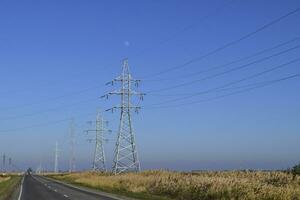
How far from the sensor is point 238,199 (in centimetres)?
2997

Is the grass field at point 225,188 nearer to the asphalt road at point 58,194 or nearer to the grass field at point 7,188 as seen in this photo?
the asphalt road at point 58,194

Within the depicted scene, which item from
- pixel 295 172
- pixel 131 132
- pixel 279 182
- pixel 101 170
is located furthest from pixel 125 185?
pixel 101 170

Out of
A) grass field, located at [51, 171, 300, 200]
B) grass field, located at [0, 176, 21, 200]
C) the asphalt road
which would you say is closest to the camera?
grass field, located at [51, 171, 300, 200]

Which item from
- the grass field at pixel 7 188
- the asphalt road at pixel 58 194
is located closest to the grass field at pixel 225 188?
the asphalt road at pixel 58 194

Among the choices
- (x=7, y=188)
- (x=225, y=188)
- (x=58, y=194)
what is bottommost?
(x=58, y=194)

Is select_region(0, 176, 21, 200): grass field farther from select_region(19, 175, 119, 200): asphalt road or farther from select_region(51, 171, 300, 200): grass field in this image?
select_region(51, 171, 300, 200): grass field

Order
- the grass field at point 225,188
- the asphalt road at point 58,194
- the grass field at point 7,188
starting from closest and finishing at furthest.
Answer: the grass field at point 225,188 < the asphalt road at point 58,194 < the grass field at point 7,188

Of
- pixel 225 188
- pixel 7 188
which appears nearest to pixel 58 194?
pixel 225 188

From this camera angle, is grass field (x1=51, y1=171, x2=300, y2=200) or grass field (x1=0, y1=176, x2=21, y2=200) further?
grass field (x1=0, y1=176, x2=21, y2=200)

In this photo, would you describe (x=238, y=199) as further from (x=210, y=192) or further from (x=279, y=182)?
(x=279, y=182)

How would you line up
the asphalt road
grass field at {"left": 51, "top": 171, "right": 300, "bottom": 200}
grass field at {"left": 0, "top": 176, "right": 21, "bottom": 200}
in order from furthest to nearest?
grass field at {"left": 0, "top": 176, "right": 21, "bottom": 200} → the asphalt road → grass field at {"left": 51, "top": 171, "right": 300, "bottom": 200}

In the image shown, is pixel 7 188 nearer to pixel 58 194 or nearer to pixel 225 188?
pixel 58 194

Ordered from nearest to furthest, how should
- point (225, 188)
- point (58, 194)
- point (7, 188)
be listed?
1. point (225, 188)
2. point (58, 194)
3. point (7, 188)

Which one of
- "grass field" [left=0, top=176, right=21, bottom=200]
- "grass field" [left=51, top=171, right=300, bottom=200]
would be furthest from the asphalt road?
"grass field" [left=51, top=171, right=300, bottom=200]
